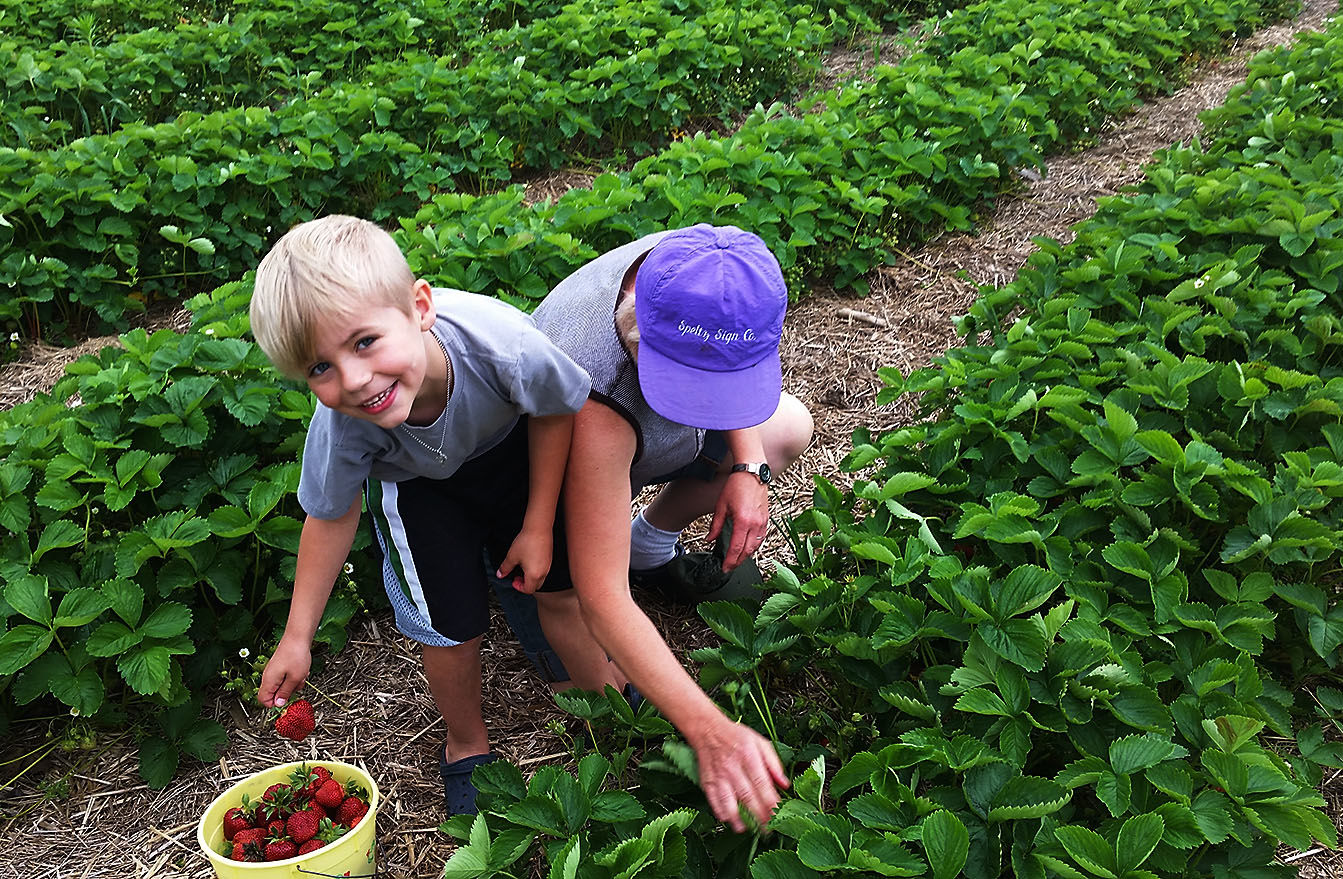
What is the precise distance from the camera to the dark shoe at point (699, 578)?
2.53 m

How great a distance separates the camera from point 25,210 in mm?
3787

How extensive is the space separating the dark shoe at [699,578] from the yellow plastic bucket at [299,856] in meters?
0.97

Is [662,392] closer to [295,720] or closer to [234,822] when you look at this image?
[295,720]

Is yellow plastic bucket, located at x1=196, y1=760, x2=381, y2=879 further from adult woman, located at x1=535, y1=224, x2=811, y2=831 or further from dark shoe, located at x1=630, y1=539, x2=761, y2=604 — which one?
dark shoe, located at x1=630, y1=539, x2=761, y2=604

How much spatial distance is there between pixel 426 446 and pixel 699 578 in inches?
40.7

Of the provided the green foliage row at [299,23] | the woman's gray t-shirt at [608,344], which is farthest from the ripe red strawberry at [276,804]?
the green foliage row at [299,23]

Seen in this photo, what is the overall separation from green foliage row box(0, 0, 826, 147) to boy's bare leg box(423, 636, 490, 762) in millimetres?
3495

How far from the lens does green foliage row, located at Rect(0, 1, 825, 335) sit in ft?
12.8

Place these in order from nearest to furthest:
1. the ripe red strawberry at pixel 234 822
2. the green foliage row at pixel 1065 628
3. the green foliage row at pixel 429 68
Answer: the green foliage row at pixel 1065 628
the ripe red strawberry at pixel 234 822
the green foliage row at pixel 429 68

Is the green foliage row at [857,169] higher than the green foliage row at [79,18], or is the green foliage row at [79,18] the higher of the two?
the green foliage row at [79,18]

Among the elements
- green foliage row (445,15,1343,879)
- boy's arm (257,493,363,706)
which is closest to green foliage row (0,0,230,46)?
boy's arm (257,493,363,706)

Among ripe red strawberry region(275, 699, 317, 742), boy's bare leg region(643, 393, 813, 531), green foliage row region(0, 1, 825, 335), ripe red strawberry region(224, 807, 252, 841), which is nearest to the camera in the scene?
ripe red strawberry region(224, 807, 252, 841)

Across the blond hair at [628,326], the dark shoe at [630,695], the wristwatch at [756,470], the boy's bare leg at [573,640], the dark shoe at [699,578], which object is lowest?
the dark shoe at [630,695]

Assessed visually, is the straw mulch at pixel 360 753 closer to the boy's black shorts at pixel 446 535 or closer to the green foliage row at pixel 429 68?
the boy's black shorts at pixel 446 535
